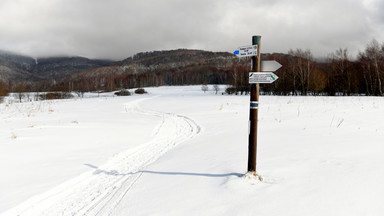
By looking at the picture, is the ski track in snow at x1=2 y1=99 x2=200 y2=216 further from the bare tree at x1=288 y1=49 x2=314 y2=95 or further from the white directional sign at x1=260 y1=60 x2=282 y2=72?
the bare tree at x1=288 y1=49 x2=314 y2=95

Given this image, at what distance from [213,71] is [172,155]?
140 m

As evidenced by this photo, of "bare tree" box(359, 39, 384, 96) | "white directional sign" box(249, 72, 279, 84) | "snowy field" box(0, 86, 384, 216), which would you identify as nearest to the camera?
"snowy field" box(0, 86, 384, 216)

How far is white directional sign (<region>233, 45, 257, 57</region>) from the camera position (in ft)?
12.8

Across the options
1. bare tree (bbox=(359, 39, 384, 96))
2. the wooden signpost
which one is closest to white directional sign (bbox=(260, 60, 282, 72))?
the wooden signpost

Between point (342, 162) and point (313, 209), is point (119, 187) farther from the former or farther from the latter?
point (342, 162)

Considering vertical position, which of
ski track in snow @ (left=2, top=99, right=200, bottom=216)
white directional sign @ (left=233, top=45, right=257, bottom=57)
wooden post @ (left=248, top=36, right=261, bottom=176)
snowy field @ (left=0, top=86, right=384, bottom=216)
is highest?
white directional sign @ (left=233, top=45, right=257, bottom=57)

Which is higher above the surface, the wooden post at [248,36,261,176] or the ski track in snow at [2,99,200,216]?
the wooden post at [248,36,261,176]

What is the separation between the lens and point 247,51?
4.00 metres

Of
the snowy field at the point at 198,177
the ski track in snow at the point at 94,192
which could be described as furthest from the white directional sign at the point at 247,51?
the ski track in snow at the point at 94,192

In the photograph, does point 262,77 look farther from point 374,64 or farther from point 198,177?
point 374,64

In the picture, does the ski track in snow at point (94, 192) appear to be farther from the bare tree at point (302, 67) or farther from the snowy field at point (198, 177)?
the bare tree at point (302, 67)

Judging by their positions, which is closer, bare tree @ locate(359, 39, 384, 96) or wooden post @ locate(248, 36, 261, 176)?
wooden post @ locate(248, 36, 261, 176)

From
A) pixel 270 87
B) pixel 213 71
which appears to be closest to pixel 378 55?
pixel 270 87

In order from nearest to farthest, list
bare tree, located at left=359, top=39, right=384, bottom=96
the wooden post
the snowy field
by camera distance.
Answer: the snowy field
the wooden post
bare tree, located at left=359, top=39, right=384, bottom=96
